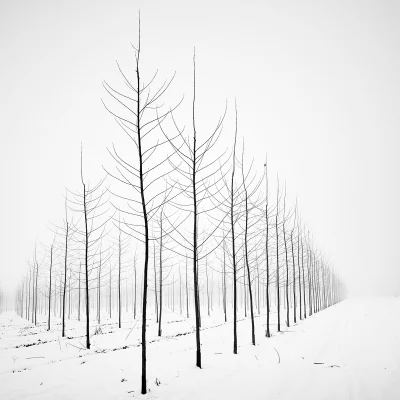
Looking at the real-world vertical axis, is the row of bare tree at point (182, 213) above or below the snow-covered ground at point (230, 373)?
above

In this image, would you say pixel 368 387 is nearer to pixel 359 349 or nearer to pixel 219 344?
pixel 359 349

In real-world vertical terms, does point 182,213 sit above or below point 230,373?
above

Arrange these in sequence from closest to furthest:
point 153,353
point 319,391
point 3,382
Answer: point 319,391 < point 3,382 < point 153,353

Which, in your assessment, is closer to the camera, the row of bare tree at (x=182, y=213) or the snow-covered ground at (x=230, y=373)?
the snow-covered ground at (x=230, y=373)

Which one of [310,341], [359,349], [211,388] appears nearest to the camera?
[211,388]

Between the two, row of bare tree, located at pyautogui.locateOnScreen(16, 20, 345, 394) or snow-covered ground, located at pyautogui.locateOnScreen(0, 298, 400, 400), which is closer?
snow-covered ground, located at pyautogui.locateOnScreen(0, 298, 400, 400)

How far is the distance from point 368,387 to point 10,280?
167911 millimetres

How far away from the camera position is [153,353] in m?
10.1

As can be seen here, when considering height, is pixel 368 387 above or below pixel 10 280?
above

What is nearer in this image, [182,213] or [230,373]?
[230,373]

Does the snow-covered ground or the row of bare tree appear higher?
the row of bare tree

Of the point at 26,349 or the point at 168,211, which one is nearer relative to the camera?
the point at 26,349

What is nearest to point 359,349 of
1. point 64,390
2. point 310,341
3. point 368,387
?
point 310,341

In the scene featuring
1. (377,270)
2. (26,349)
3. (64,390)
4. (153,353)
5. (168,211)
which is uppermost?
(168,211)
